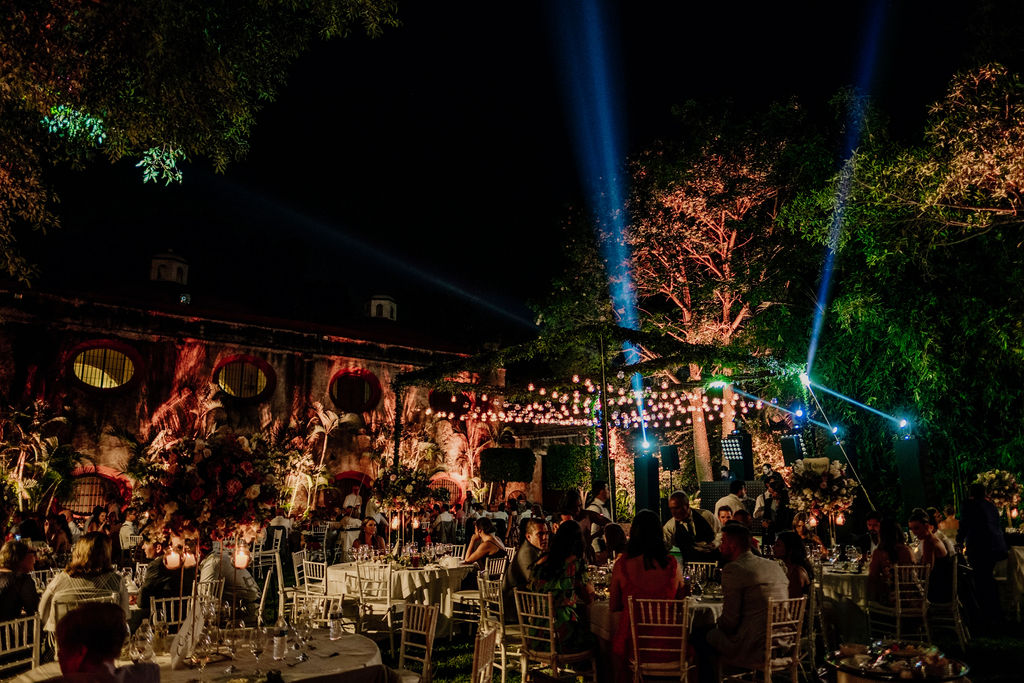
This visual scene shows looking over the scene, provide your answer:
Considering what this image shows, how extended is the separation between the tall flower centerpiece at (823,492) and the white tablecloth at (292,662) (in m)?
6.47

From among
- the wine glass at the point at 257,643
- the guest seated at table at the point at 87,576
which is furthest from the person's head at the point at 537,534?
the guest seated at table at the point at 87,576

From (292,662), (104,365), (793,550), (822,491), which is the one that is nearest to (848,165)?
(822,491)

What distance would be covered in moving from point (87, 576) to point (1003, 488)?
39.4ft

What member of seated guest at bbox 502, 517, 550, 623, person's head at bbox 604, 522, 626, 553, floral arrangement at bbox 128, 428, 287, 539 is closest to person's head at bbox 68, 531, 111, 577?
floral arrangement at bbox 128, 428, 287, 539

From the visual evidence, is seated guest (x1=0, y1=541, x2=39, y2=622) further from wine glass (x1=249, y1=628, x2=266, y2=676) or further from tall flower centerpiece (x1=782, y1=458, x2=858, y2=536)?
tall flower centerpiece (x1=782, y1=458, x2=858, y2=536)

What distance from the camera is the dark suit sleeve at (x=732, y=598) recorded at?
4.03m

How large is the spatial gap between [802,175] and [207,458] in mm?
16467

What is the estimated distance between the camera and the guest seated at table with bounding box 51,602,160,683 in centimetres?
212

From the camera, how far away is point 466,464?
72.3 feet

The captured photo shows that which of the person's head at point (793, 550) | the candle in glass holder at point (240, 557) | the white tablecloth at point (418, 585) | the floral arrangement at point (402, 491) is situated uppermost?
the floral arrangement at point (402, 491)

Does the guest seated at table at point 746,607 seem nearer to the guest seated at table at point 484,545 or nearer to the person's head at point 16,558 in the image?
the guest seated at table at point 484,545

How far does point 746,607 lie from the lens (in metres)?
4.05

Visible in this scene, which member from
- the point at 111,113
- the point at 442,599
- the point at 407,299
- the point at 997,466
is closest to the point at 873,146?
the point at 997,466

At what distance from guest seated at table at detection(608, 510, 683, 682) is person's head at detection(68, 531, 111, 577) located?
349 centimetres
